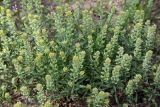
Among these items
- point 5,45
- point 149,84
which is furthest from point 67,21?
point 149,84

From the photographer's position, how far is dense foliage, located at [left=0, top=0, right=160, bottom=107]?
163 inches

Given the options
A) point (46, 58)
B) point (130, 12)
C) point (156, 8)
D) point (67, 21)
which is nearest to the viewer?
point (46, 58)

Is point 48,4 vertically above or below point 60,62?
above

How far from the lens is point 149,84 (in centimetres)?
454

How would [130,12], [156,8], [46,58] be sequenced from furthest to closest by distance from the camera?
[156,8] < [130,12] < [46,58]

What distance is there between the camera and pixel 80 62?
4016mm

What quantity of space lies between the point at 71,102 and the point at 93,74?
0.44 meters

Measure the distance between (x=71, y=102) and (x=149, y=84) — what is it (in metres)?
0.99

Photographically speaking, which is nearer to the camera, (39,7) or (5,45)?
(5,45)

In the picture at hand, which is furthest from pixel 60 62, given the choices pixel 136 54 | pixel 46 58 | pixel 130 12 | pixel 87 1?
pixel 87 1

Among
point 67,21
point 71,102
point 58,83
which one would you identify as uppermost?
point 67,21

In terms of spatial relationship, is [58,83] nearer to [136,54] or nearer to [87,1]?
[136,54]

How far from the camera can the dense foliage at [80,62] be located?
13.6 feet

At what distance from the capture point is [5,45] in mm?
4445
